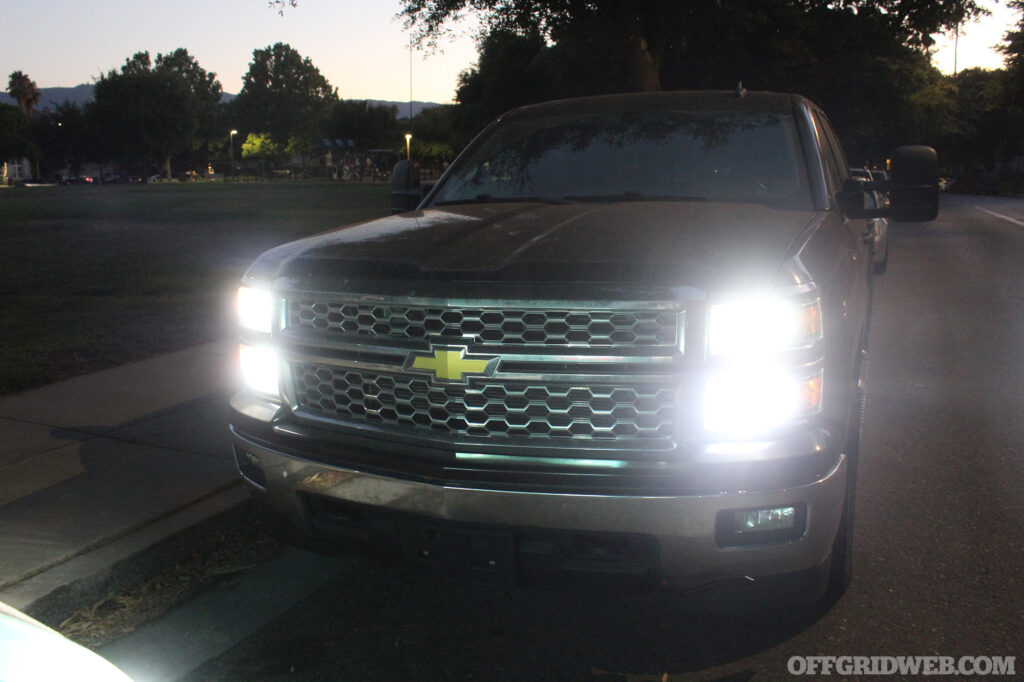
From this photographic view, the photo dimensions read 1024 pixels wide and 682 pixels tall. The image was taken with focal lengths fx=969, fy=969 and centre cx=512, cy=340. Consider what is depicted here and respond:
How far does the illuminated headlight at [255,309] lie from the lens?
125 inches

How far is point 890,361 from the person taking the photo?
25.5 ft

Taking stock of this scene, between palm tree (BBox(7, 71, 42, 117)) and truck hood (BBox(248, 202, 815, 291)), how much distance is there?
162681 mm

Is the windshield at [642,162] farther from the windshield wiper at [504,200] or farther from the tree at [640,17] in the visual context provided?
the tree at [640,17]

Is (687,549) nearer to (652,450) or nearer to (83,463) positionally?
(652,450)

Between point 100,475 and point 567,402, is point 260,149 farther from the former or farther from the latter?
point 567,402

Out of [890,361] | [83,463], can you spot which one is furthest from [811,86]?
[83,463]

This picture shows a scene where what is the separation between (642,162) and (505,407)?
1.87 meters

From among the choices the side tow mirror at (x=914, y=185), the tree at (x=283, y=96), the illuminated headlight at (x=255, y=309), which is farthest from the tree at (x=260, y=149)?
the illuminated headlight at (x=255, y=309)

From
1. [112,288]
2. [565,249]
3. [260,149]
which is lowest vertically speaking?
[112,288]

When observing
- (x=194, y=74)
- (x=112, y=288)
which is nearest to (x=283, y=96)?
(x=194, y=74)

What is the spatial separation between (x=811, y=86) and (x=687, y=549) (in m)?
32.7

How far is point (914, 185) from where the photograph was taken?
409 cm

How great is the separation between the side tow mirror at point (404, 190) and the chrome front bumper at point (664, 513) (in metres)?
2.34

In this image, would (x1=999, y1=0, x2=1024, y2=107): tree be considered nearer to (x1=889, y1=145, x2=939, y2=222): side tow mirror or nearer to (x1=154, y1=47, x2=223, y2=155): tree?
(x1=889, y1=145, x2=939, y2=222): side tow mirror
